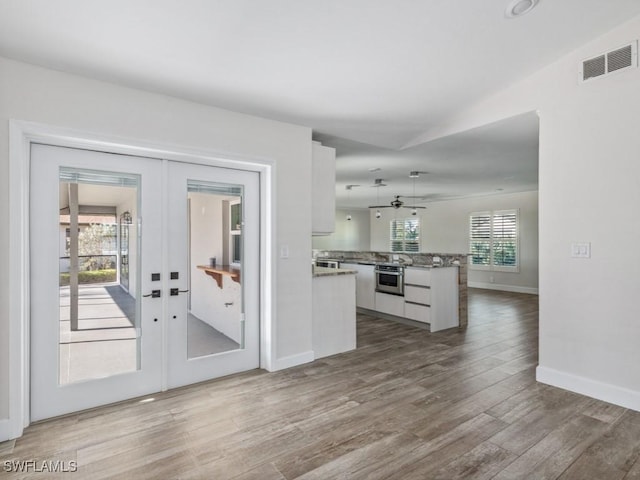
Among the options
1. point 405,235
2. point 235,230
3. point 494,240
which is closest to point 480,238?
point 494,240

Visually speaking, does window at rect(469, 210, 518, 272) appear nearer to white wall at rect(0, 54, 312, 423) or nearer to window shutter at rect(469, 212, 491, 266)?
window shutter at rect(469, 212, 491, 266)

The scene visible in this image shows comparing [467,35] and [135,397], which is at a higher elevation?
[467,35]

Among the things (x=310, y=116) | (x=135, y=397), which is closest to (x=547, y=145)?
(x=310, y=116)

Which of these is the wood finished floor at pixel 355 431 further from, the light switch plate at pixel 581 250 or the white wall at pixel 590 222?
the light switch plate at pixel 581 250

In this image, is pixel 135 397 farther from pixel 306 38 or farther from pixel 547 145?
pixel 547 145

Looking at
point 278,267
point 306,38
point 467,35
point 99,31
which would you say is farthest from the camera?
point 278,267

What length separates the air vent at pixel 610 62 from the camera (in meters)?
2.88

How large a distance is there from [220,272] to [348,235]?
952 cm

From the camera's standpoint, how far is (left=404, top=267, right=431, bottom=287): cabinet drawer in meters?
5.34

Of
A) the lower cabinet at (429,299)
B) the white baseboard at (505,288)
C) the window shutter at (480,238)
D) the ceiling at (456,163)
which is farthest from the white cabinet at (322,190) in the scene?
the window shutter at (480,238)

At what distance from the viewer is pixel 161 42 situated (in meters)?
2.45

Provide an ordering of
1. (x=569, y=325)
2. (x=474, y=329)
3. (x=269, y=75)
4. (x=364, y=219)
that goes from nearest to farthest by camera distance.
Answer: (x=269, y=75), (x=569, y=325), (x=474, y=329), (x=364, y=219)

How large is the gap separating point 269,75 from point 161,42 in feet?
2.77

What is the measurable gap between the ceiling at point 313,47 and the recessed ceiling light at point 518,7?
0.14 feet
